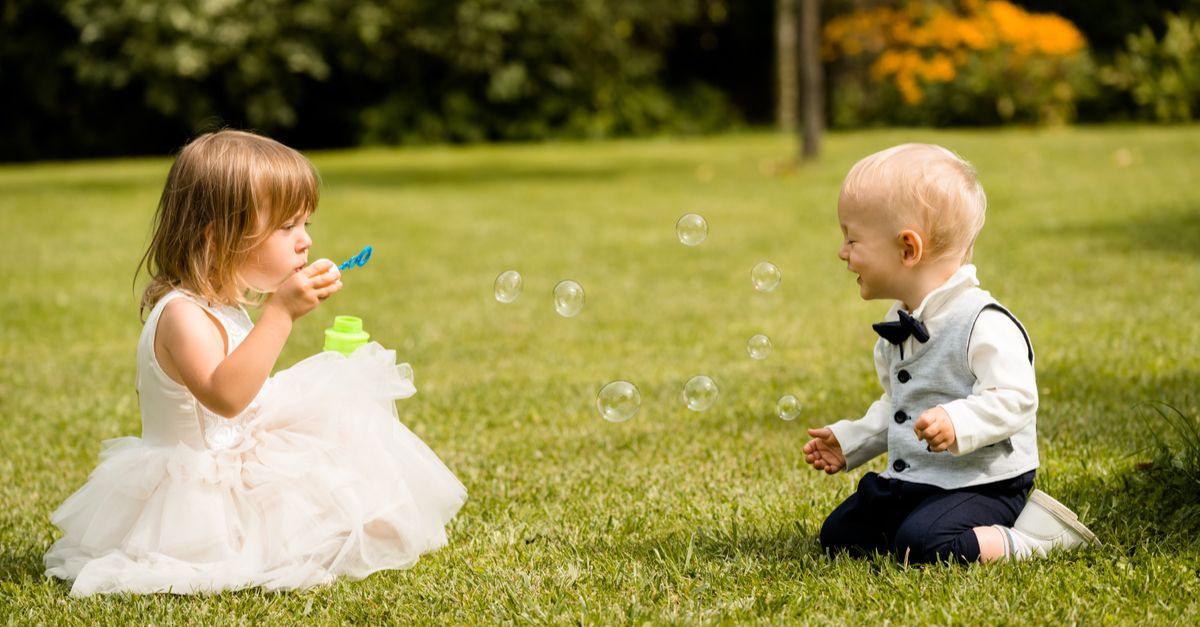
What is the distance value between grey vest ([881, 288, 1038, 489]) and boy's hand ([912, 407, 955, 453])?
0.20 metres

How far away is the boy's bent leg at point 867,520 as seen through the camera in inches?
116

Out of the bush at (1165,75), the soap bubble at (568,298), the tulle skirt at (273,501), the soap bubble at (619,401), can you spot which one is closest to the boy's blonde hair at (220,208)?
the tulle skirt at (273,501)

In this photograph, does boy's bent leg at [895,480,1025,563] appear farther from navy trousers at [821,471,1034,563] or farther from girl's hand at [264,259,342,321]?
girl's hand at [264,259,342,321]

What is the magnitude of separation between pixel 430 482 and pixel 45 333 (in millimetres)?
4367

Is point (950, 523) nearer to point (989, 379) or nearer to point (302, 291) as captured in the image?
point (989, 379)

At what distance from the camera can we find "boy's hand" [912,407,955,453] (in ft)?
8.64

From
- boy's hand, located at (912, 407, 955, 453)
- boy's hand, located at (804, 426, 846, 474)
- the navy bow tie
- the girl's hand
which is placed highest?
the girl's hand

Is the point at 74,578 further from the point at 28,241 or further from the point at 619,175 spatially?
the point at 619,175

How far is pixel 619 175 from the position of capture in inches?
572

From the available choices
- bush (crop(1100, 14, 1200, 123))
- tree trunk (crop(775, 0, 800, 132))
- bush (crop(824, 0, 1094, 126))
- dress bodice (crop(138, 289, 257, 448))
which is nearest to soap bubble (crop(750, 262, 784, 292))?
dress bodice (crop(138, 289, 257, 448))

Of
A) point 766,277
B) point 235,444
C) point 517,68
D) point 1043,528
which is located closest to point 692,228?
point 766,277

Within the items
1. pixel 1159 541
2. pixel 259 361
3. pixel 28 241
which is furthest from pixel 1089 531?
pixel 28 241

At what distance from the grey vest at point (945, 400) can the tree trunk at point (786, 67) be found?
19.4m

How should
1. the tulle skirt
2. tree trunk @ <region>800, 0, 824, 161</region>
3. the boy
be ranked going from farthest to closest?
tree trunk @ <region>800, 0, 824, 161</region>
the tulle skirt
the boy
